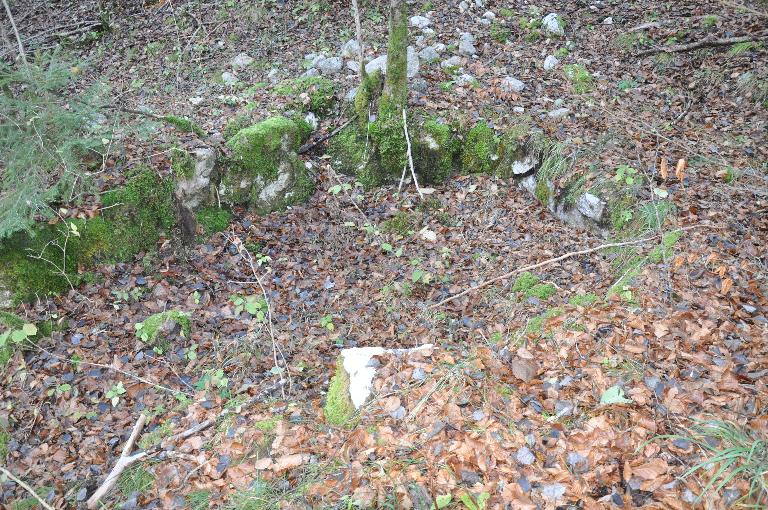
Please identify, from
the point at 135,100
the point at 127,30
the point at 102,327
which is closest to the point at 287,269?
the point at 102,327

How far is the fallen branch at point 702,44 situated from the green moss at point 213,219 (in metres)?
7.60

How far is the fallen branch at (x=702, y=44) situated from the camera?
24.8ft

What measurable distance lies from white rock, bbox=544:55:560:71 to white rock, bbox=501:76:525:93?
784mm

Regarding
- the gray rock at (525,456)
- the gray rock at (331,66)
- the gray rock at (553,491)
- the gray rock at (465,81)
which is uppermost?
the gray rock at (331,66)

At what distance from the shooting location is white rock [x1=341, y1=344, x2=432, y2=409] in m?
4.02

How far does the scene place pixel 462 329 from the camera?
5195 millimetres

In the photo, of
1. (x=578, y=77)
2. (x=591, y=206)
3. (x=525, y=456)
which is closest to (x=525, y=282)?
(x=591, y=206)

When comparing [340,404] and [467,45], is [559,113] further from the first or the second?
[340,404]

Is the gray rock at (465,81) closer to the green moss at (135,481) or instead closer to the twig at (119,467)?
the twig at (119,467)

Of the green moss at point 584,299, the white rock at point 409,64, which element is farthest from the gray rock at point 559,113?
the green moss at point 584,299

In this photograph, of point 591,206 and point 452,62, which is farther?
point 452,62

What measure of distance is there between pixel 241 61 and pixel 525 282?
24.1ft

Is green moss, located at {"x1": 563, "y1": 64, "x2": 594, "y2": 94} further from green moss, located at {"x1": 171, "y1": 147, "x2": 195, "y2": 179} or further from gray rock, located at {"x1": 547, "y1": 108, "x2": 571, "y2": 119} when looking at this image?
green moss, located at {"x1": 171, "y1": 147, "x2": 195, "y2": 179}

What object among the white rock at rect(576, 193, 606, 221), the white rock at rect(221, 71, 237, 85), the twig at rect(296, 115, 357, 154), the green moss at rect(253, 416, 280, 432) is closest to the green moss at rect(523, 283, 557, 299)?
the white rock at rect(576, 193, 606, 221)
